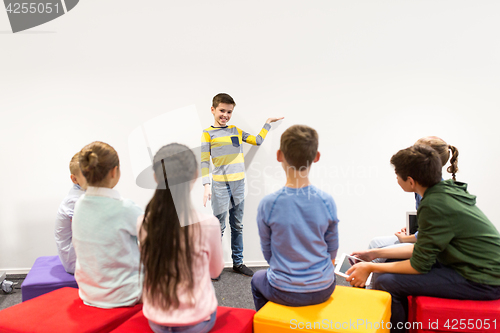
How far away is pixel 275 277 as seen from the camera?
57.5 inches

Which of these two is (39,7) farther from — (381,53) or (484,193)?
(484,193)

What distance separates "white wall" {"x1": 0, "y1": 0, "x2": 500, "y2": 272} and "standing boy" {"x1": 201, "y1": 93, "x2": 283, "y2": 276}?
0.19 metres

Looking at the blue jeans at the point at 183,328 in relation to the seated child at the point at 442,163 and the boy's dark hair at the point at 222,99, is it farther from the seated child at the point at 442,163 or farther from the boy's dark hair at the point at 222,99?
the boy's dark hair at the point at 222,99

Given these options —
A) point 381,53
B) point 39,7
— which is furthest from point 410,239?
point 39,7

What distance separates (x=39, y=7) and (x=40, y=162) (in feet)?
4.25

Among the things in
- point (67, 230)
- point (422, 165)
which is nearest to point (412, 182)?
point (422, 165)

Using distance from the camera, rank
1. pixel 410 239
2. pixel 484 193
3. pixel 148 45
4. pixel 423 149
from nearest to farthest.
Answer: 1. pixel 423 149
2. pixel 410 239
3. pixel 148 45
4. pixel 484 193

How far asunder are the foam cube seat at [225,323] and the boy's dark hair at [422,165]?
94 cm

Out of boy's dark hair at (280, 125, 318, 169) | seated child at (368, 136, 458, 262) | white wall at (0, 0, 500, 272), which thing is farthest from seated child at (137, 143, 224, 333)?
white wall at (0, 0, 500, 272)

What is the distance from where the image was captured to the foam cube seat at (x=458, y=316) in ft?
4.55

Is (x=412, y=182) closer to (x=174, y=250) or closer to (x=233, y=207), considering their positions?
(x=174, y=250)

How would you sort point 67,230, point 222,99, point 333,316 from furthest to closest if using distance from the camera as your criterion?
point 222,99, point 67,230, point 333,316

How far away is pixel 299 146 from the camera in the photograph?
1.39 meters

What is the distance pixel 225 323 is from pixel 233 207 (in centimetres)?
145
